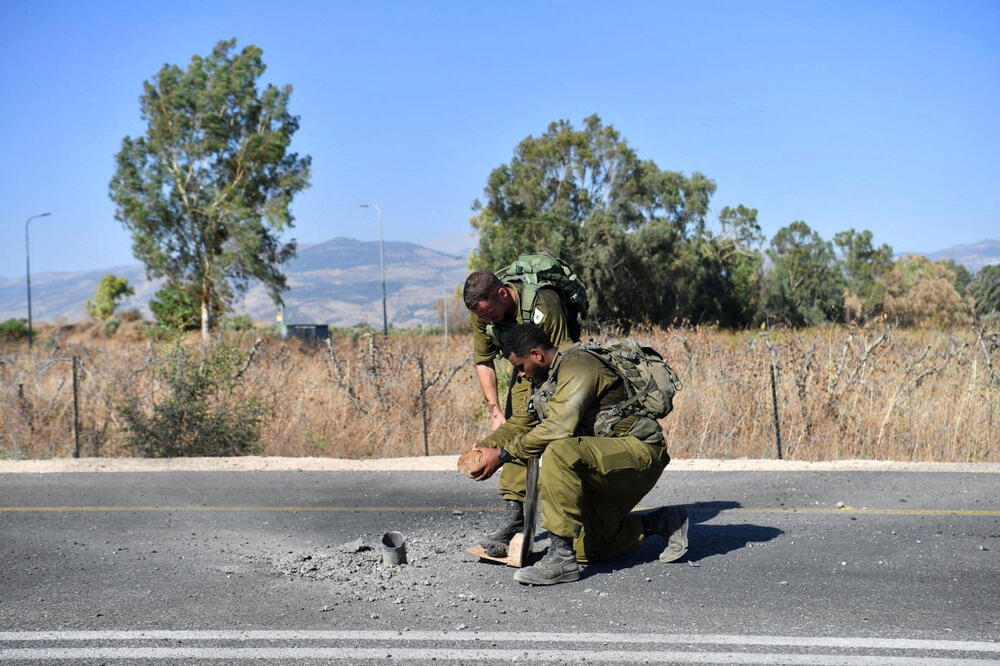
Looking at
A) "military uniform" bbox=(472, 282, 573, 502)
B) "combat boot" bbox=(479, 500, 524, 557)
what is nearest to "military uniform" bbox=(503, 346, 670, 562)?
"military uniform" bbox=(472, 282, 573, 502)

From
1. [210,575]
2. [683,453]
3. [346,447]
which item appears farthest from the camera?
[346,447]

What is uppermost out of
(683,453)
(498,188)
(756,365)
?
(498,188)

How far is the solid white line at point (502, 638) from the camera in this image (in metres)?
4.52

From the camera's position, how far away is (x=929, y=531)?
7.02 meters

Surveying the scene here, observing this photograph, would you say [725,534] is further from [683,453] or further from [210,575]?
[683,453]

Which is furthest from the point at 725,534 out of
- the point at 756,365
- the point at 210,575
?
the point at 756,365

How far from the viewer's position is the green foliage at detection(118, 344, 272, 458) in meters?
12.9

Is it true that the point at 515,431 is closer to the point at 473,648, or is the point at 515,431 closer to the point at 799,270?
the point at 473,648

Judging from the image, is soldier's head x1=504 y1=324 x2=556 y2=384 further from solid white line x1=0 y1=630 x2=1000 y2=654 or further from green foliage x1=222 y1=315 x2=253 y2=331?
green foliage x1=222 y1=315 x2=253 y2=331

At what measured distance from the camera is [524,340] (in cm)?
579

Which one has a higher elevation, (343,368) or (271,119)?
(271,119)

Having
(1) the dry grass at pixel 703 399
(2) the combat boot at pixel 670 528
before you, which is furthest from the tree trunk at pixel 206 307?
(2) the combat boot at pixel 670 528

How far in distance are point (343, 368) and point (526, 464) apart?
953 centimetres

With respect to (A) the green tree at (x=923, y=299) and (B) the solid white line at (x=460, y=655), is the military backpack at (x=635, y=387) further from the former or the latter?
(A) the green tree at (x=923, y=299)
